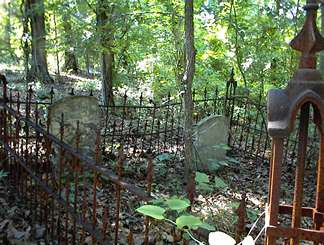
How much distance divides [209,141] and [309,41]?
4.89 m

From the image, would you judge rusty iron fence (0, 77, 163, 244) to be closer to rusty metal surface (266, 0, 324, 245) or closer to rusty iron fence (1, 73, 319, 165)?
rusty metal surface (266, 0, 324, 245)

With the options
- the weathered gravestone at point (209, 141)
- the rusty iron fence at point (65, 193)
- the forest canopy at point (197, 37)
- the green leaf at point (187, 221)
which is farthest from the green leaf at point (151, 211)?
the forest canopy at point (197, 37)

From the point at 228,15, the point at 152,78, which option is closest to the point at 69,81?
the point at 152,78

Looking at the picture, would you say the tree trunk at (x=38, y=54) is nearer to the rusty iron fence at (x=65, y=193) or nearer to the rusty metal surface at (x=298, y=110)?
the rusty iron fence at (x=65, y=193)

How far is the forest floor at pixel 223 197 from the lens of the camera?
365 cm

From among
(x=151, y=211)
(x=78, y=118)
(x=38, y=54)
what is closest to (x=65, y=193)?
(x=78, y=118)

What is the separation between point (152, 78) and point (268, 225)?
977 centimetres

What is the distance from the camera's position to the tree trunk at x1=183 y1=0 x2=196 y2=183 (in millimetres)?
4730

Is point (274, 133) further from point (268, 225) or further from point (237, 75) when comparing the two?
point (237, 75)

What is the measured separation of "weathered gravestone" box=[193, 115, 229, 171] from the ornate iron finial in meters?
4.57

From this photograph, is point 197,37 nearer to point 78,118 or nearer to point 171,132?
point 171,132

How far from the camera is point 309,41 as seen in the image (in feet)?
4.62

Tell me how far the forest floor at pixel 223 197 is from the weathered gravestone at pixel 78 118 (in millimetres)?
1081

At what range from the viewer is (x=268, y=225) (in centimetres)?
147
